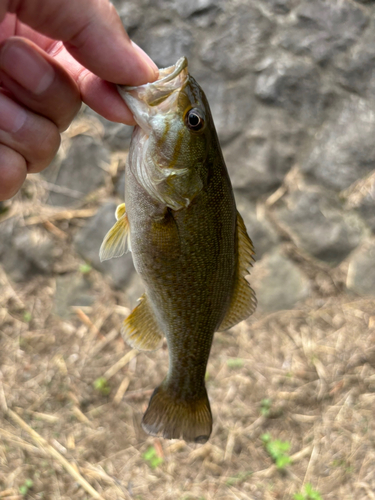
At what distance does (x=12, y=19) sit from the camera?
127 centimetres

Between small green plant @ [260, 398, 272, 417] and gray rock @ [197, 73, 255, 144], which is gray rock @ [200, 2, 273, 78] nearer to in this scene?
gray rock @ [197, 73, 255, 144]

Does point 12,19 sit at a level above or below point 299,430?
above

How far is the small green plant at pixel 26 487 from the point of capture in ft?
7.41

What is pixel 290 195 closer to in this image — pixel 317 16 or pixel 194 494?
pixel 317 16

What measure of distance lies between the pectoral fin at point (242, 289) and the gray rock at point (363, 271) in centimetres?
180

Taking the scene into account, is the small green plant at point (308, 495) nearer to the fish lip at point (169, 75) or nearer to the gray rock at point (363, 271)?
the gray rock at point (363, 271)

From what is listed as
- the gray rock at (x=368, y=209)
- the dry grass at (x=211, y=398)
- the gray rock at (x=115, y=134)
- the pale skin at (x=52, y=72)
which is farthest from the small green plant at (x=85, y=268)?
the gray rock at (x=368, y=209)

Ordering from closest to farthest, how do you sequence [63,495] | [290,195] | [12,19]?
[12,19] → [63,495] → [290,195]

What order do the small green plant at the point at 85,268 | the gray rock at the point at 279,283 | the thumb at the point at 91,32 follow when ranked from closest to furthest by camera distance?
the thumb at the point at 91,32 < the gray rock at the point at 279,283 < the small green plant at the point at 85,268

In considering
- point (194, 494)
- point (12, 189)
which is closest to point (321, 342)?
point (194, 494)

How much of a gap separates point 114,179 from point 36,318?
3.99 ft

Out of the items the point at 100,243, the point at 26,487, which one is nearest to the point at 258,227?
the point at 100,243

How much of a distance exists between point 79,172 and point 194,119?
2.11 meters

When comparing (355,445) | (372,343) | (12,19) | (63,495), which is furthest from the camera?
(372,343)
